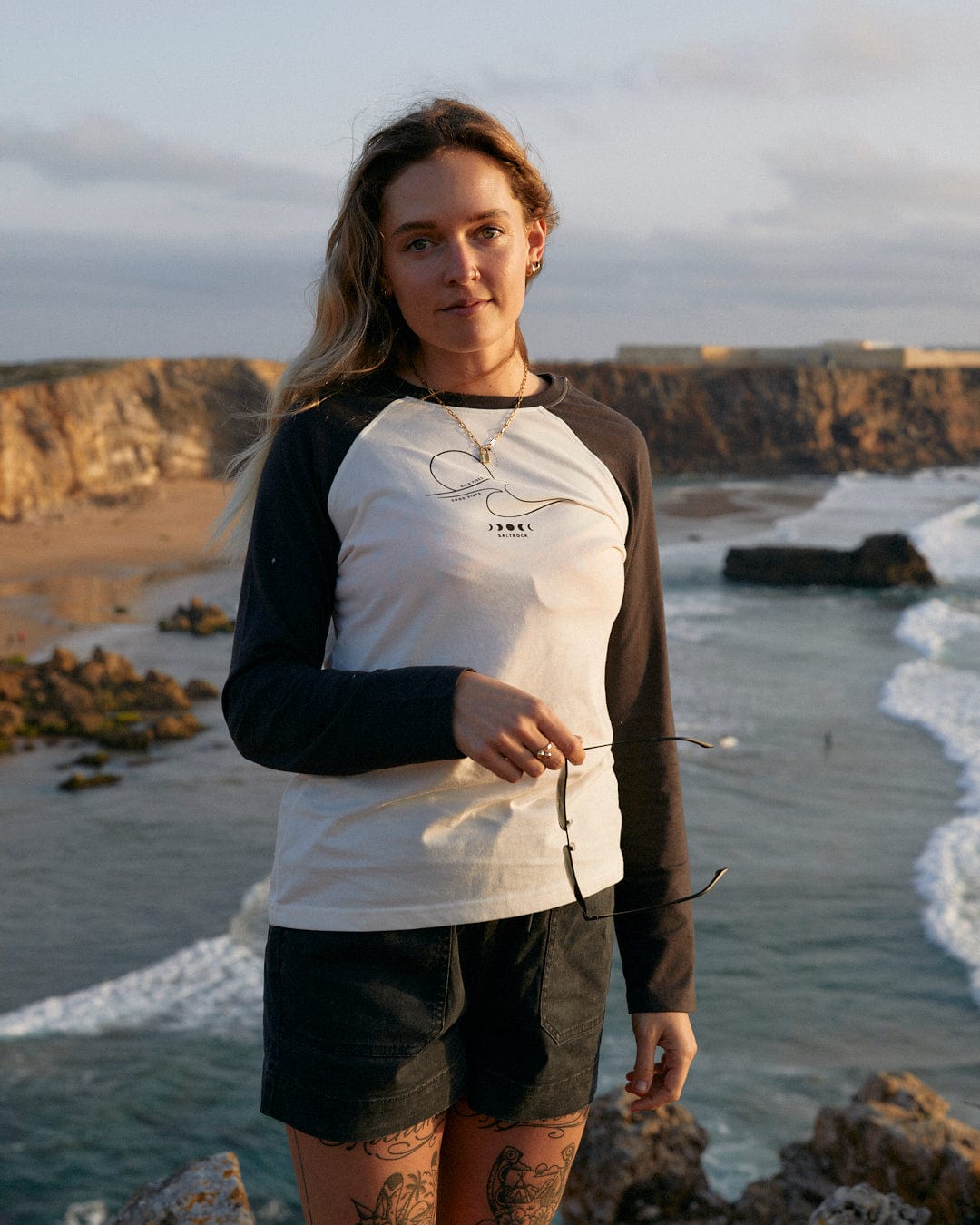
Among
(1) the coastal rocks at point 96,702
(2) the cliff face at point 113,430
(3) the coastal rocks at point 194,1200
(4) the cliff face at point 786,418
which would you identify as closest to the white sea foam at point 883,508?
(4) the cliff face at point 786,418

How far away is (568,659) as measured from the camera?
178 cm

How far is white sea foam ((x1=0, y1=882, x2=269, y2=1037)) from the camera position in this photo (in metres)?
8.30

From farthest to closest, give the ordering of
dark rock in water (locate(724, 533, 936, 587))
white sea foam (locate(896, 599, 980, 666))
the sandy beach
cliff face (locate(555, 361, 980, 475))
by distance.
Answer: cliff face (locate(555, 361, 980, 475)), dark rock in water (locate(724, 533, 936, 587)), the sandy beach, white sea foam (locate(896, 599, 980, 666))

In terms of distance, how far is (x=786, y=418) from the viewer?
77.9 metres

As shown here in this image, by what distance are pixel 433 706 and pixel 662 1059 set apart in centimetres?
77

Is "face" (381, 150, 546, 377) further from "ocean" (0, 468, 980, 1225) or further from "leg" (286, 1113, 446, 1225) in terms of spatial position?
"ocean" (0, 468, 980, 1225)

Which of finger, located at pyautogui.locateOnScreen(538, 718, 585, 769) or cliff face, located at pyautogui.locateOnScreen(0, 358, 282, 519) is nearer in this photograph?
finger, located at pyautogui.locateOnScreen(538, 718, 585, 769)

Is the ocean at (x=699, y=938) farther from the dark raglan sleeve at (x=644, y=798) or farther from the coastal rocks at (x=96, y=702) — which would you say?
the dark raglan sleeve at (x=644, y=798)

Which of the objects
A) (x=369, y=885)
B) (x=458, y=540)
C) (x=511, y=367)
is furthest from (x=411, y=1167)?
(x=511, y=367)

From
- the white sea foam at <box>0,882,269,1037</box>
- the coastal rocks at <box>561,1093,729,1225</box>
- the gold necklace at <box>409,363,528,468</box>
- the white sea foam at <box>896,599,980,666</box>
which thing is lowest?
the white sea foam at <box>0,882,269,1037</box>

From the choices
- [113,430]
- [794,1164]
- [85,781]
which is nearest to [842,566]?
[85,781]

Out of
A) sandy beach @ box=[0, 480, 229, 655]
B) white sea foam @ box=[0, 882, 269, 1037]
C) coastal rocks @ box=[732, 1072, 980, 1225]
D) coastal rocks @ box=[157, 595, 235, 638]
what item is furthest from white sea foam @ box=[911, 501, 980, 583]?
coastal rocks @ box=[732, 1072, 980, 1225]

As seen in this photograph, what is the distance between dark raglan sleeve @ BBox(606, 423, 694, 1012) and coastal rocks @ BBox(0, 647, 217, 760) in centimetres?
1407

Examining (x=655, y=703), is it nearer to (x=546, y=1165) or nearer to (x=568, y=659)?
(x=568, y=659)
